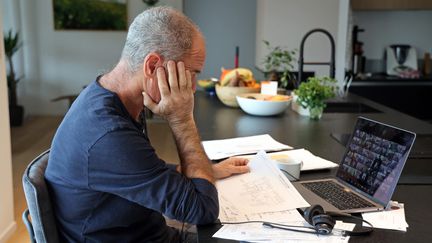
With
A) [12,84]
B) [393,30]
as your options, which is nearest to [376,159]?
[393,30]

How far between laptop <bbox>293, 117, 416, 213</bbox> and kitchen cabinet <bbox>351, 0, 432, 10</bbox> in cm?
379

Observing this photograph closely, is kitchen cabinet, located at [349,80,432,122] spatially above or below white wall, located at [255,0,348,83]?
below

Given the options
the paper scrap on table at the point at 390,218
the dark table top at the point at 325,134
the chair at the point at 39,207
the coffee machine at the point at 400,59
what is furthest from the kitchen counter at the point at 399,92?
the chair at the point at 39,207

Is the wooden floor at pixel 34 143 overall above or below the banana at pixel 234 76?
below

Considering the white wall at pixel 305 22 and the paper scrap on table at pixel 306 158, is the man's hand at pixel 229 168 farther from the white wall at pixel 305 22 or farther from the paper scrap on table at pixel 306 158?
the white wall at pixel 305 22

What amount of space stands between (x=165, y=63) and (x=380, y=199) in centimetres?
65

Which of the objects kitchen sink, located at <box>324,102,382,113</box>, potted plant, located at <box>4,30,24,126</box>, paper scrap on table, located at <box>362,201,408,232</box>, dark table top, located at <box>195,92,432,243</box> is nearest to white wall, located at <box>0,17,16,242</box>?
dark table top, located at <box>195,92,432,243</box>

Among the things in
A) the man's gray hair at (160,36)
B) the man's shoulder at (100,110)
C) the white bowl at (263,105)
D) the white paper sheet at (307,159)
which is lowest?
the white paper sheet at (307,159)

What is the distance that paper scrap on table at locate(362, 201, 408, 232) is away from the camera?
1.11 metres

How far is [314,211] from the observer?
44.4 inches

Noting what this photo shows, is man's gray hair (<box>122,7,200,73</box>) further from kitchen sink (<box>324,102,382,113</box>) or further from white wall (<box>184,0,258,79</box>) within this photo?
white wall (<box>184,0,258,79</box>)

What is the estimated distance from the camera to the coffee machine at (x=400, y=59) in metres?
5.01

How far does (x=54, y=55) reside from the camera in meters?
6.54

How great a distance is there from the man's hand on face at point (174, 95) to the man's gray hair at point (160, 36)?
0.04 metres
